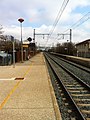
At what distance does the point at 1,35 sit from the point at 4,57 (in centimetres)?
3182

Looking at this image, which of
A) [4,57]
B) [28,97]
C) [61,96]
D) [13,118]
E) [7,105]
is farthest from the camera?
[4,57]

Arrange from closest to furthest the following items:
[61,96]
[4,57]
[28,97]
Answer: [28,97] → [61,96] → [4,57]

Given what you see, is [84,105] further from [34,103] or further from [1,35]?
[1,35]

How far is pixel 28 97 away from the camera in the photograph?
9.62 m

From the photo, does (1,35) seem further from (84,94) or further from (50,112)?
(50,112)

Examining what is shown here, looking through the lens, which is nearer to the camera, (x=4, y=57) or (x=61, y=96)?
(x=61, y=96)

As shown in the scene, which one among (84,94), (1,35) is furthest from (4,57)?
(1,35)

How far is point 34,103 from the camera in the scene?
8.49 meters

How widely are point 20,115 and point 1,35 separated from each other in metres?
55.4

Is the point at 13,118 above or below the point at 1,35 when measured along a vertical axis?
below

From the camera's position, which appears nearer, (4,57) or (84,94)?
(84,94)

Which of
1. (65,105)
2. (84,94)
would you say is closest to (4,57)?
(84,94)

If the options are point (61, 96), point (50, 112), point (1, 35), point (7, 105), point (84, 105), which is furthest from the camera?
point (1, 35)

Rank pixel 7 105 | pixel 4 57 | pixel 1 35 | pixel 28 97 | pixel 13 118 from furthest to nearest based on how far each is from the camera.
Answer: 1. pixel 1 35
2. pixel 4 57
3. pixel 28 97
4. pixel 7 105
5. pixel 13 118
